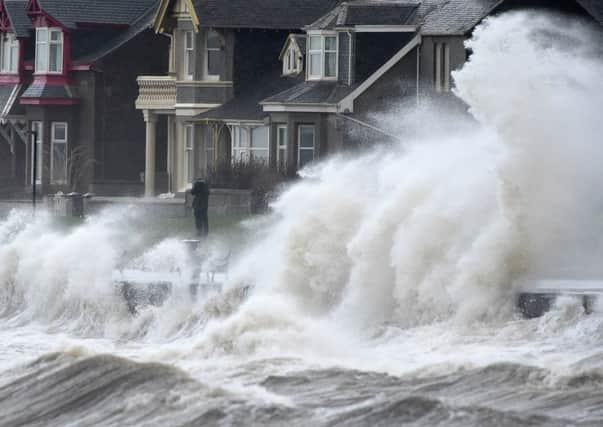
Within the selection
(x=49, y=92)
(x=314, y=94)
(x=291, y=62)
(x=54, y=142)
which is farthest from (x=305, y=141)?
(x=54, y=142)

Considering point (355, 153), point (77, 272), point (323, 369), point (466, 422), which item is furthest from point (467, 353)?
point (355, 153)

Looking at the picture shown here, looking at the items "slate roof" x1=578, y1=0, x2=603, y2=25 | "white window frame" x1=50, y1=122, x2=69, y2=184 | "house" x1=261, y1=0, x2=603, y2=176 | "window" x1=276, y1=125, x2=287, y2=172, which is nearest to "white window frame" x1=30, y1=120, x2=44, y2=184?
"white window frame" x1=50, y1=122, x2=69, y2=184

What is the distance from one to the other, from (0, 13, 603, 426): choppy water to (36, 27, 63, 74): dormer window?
2187 cm

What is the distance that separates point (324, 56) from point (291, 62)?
302 centimetres

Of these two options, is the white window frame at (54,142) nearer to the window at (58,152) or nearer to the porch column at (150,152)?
the window at (58,152)

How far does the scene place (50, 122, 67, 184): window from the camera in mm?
53188

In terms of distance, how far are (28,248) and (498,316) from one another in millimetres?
13173

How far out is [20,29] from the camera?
54125 mm

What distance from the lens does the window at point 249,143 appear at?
152 ft

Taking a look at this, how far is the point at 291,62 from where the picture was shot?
47531 mm

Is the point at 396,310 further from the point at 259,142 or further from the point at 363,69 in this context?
the point at 259,142

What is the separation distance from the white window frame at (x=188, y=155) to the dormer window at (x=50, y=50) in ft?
18.0

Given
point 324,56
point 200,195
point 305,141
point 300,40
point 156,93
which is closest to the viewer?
point 200,195

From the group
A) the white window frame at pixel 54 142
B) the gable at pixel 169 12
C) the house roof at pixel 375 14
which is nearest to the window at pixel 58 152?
the white window frame at pixel 54 142
